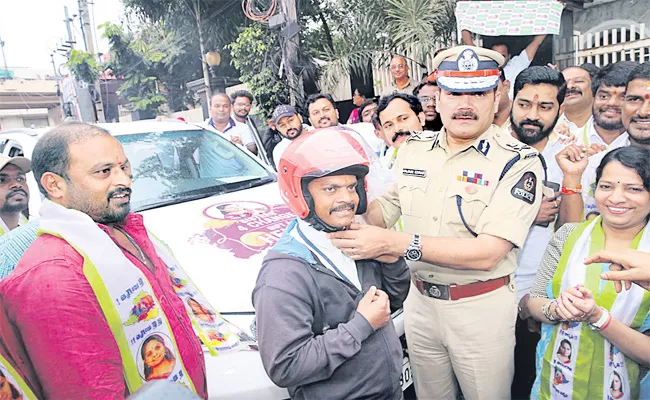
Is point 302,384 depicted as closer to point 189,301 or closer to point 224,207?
point 189,301

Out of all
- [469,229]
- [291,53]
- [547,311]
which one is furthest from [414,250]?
[291,53]

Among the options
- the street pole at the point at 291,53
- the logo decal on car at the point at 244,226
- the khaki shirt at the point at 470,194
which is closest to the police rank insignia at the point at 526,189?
the khaki shirt at the point at 470,194

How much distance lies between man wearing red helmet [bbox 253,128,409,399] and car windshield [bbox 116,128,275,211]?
6.09ft

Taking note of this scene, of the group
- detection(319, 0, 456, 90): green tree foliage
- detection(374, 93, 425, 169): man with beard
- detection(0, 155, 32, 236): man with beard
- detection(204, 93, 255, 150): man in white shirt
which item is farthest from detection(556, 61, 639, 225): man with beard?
detection(319, 0, 456, 90): green tree foliage

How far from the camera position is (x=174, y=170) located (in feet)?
10.8

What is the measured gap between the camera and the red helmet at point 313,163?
4.39 feet

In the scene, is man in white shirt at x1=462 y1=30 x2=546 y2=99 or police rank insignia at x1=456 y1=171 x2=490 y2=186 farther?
man in white shirt at x1=462 y1=30 x2=546 y2=99

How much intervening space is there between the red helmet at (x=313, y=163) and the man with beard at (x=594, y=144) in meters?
1.27

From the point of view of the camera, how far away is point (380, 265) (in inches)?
64.7

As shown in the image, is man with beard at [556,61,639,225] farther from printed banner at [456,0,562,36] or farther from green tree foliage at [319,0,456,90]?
green tree foliage at [319,0,456,90]

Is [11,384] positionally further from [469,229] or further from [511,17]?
[511,17]

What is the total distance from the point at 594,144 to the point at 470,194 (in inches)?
43.0

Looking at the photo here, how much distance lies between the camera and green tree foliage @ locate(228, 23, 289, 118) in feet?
29.8

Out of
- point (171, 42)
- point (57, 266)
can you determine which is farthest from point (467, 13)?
point (171, 42)
